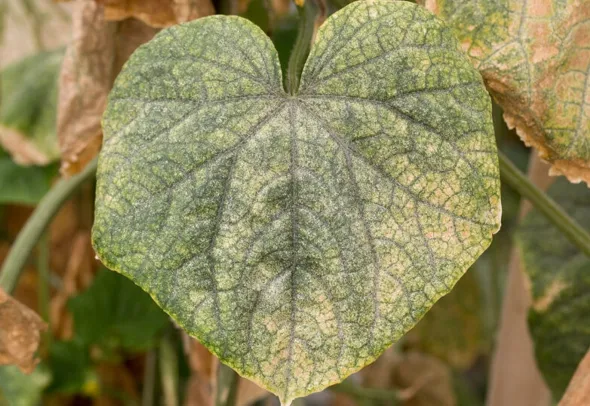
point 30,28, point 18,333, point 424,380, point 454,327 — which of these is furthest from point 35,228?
point 454,327

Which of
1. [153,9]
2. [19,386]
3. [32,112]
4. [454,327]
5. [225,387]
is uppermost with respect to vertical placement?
[153,9]

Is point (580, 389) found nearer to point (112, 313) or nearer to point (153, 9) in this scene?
point (153, 9)

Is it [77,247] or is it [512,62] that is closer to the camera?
[512,62]

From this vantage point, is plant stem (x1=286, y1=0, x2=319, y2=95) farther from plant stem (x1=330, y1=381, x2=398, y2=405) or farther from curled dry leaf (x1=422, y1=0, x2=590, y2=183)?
plant stem (x1=330, y1=381, x2=398, y2=405)

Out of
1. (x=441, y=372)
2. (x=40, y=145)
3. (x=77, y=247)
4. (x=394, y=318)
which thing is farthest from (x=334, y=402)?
(x=394, y=318)

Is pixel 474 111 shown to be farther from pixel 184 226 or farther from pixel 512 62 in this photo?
pixel 184 226

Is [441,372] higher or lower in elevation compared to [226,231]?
lower

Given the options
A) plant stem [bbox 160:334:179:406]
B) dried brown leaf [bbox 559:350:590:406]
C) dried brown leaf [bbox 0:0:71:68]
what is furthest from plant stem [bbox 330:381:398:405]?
dried brown leaf [bbox 0:0:71:68]
